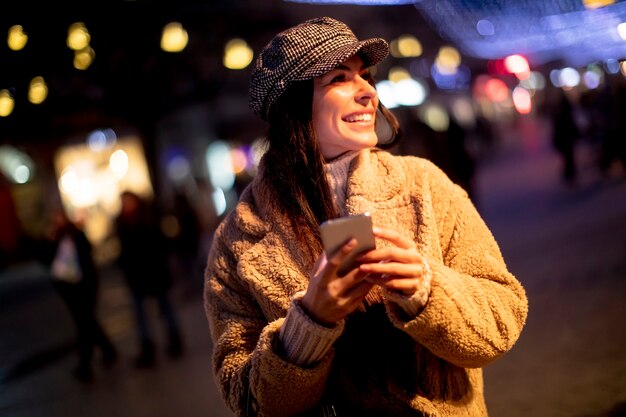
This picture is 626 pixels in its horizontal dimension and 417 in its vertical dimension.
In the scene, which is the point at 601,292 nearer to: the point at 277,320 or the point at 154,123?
the point at 277,320

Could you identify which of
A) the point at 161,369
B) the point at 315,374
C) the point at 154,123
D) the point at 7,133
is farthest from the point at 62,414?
the point at 7,133

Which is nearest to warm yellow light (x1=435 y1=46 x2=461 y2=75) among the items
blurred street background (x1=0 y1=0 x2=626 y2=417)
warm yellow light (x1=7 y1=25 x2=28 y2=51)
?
blurred street background (x1=0 y1=0 x2=626 y2=417)

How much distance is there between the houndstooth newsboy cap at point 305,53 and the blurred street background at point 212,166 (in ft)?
2.09

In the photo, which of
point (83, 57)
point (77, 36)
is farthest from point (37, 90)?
point (77, 36)

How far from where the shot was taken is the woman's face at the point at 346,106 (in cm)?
220

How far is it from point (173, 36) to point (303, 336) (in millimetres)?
Answer: 12090

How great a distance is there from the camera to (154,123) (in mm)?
17453

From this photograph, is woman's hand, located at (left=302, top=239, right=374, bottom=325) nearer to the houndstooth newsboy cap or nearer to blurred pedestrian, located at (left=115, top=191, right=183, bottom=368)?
the houndstooth newsboy cap

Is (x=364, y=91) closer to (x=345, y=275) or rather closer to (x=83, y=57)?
(x=345, y=275)

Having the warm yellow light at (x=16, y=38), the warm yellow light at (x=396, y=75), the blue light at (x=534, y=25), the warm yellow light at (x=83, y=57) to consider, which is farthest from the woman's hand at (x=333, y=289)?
the warm yellow light at (x=396, y=75)

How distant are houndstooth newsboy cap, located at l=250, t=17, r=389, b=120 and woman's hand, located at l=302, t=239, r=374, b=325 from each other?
2.26 ft

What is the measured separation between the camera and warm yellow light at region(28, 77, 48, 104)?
13.4 metres

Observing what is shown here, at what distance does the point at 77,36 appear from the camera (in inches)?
494

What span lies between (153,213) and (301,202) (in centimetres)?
742
